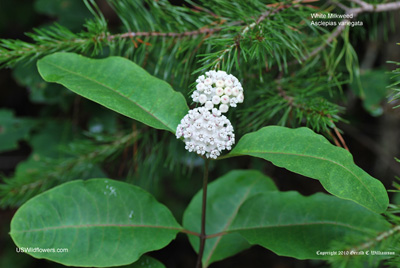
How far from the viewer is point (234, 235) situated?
3.61ft

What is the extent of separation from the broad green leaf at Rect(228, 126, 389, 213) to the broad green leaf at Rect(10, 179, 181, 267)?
0.32 metres

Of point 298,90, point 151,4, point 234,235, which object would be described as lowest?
point 234,235

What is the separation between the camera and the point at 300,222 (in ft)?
3.03

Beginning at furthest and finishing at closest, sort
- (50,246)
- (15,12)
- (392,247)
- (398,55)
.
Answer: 1. (15,12)
2. (398,55)
3. (50,246)
4. (392,247)

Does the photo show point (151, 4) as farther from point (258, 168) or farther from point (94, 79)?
point (258, 168)

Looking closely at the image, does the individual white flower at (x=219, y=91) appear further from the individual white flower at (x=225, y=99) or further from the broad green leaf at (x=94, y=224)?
the broad green leaf at (x=94, y=224)

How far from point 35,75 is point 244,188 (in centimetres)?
89

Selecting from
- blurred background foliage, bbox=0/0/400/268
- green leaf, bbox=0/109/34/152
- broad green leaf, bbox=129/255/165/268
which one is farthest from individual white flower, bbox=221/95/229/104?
green leaf, bbox=0/109/34/152

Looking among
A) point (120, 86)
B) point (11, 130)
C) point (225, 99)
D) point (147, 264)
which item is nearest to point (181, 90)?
point (120, 86)

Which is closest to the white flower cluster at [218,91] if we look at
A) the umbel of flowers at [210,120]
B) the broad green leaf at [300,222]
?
the umbel of flowers at [210,120]

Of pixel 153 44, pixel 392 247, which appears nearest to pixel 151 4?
pixel 153 44

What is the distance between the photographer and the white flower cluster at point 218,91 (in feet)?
2.49

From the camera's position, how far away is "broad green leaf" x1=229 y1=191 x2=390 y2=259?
0.87 metres

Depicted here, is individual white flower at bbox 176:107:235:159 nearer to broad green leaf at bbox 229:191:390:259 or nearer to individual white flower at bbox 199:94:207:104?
individual white flower at bbox 199:94:207:104
